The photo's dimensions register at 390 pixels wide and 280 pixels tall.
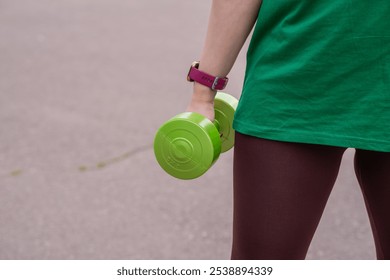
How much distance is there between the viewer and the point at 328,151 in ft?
4.62

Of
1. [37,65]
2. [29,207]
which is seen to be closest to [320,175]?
[29,207]

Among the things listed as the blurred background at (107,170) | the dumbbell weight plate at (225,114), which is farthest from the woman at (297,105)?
the blurred background at (107,170)

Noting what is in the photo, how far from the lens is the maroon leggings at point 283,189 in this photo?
1.38 meters

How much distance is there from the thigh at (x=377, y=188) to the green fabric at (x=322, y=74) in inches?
4.6

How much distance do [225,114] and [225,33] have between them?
0.32m

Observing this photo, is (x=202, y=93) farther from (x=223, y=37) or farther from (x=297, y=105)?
(x=297, y=105)

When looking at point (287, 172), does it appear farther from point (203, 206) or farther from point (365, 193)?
point (203, 206)

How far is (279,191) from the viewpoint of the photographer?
1.39 metres

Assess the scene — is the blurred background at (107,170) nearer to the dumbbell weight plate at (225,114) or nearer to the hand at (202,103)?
the dumbbell weight plate at (225,114)

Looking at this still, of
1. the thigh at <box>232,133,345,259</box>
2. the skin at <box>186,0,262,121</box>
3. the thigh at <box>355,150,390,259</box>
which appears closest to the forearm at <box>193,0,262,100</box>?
the skin at <box>186,0,262,121</box>

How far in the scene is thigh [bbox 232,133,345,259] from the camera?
4.54ft

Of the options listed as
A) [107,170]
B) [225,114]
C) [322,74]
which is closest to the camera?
[322,74]

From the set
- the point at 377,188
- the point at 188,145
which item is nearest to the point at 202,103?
the point at 188,145

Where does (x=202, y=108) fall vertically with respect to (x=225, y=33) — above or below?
below
